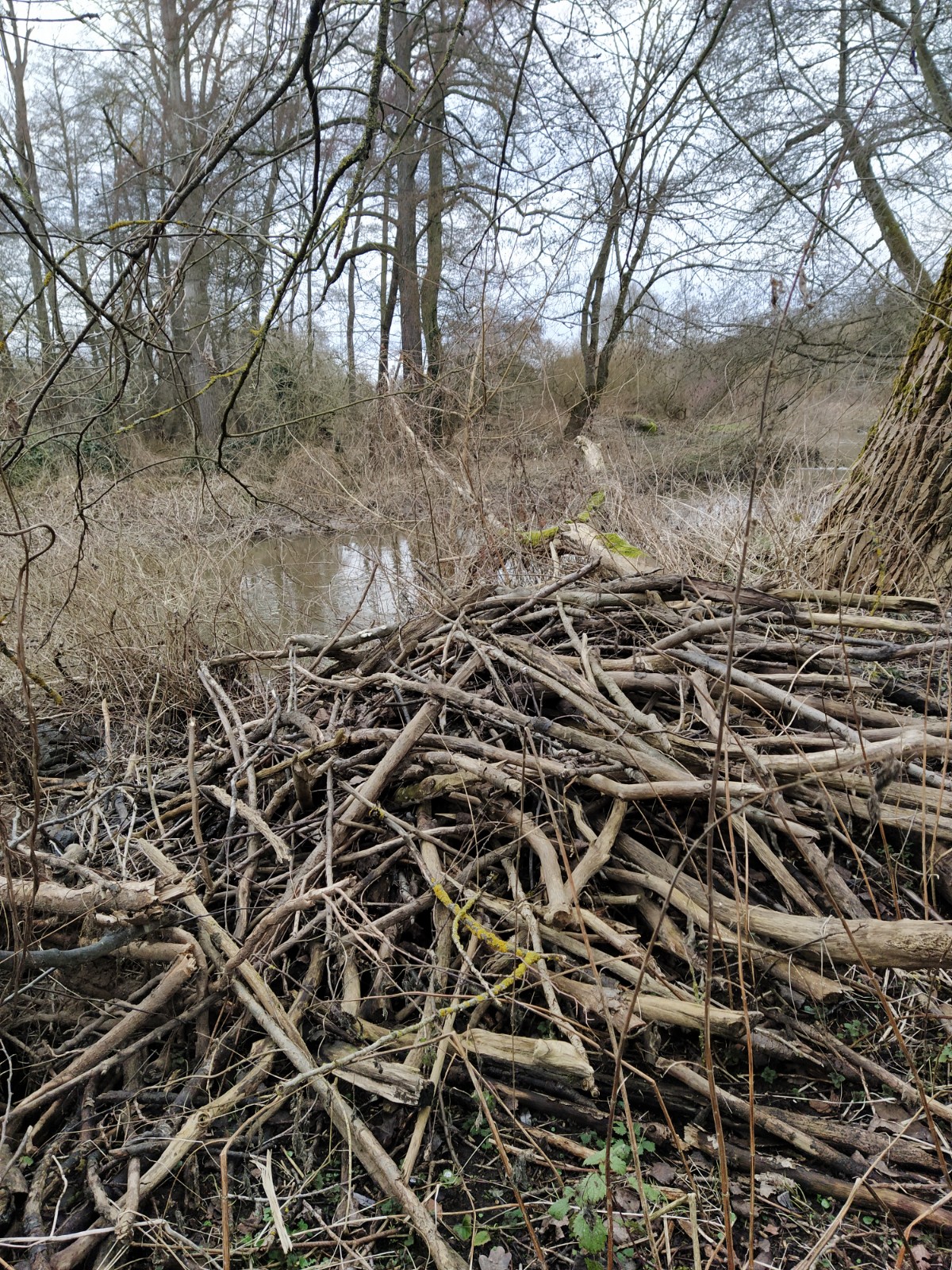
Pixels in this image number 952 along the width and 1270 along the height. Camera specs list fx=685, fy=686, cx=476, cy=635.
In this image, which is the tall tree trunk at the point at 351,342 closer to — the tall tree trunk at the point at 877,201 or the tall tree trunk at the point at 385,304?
the tall tree trunk at the point at 385,304

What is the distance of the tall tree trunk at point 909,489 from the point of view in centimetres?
345

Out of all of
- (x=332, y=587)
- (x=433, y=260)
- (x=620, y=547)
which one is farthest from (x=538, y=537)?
(x=433, y=260)

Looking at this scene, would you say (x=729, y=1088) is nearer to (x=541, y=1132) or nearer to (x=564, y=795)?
(x=541, y=1132)

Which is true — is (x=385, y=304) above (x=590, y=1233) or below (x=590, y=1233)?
above

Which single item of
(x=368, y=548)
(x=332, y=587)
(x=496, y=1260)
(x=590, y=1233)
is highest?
(x=368, y=548)

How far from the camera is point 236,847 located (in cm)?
241

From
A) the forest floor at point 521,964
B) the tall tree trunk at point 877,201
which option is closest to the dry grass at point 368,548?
the forest floor at point 521,964

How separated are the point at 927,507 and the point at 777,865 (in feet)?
8.21

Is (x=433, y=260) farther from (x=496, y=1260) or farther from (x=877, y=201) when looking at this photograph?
(x=496, y=1260)

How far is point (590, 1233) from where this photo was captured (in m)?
1.36

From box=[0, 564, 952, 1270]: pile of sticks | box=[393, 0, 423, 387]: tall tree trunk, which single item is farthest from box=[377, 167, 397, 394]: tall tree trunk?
box=[0, 564, 952, 1270]: pile of sticks

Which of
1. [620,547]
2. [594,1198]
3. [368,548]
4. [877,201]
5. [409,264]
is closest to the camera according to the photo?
[594,1198]

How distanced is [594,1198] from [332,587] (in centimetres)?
612

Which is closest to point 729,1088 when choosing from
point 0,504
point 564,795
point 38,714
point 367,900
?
point 564,795
